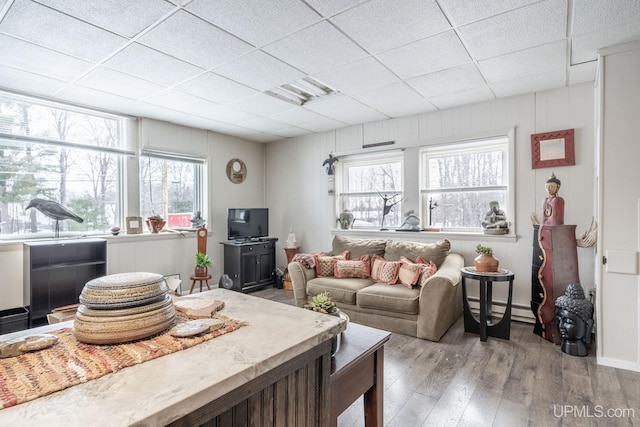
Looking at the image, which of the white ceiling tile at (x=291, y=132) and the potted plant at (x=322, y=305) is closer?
the potted plant at (x=322, y=305)

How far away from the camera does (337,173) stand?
16.9 feet

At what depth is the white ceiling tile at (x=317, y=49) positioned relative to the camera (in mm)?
2365

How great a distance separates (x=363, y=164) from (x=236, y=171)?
214 cm

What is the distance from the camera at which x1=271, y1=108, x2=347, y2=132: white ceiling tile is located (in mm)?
4281

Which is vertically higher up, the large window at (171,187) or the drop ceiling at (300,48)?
the drop ceiling at (300,48)

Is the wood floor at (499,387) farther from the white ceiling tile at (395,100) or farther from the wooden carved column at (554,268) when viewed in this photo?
the white ceiling tile at (395,100)

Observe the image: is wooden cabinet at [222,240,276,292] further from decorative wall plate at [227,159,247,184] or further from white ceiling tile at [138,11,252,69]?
white ceiling tile at [138,11,252,69]

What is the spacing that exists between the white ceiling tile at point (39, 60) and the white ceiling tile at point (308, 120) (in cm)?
214

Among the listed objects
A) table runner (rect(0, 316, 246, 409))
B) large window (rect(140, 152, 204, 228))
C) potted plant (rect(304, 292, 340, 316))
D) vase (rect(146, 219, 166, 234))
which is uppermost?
large window (rect(140, 152, 204, 228))

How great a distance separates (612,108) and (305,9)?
2.46 metres

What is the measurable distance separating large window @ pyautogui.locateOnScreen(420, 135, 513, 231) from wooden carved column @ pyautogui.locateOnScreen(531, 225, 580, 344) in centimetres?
72

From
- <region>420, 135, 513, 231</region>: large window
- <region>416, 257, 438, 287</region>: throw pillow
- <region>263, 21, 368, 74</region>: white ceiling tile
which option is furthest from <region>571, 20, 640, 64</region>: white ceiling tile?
<region>416, 257, 438, 287</region>: throw pillow

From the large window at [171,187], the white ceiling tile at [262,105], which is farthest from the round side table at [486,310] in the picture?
the large window at [171,187]

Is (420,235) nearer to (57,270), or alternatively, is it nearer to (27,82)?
(57,270)
